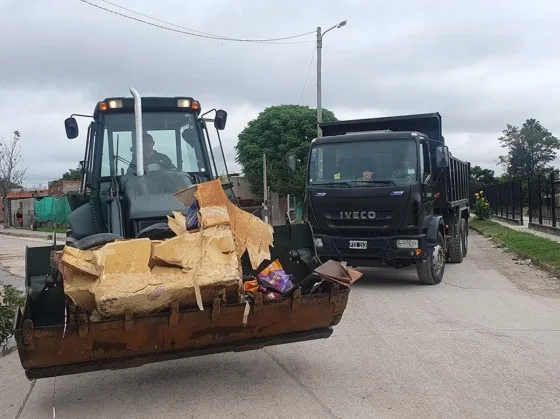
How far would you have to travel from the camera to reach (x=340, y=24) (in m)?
23.9

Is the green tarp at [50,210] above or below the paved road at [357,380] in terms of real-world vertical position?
above

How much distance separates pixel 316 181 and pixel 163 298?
6631 millimetres

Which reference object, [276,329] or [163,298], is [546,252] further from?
[163,298]

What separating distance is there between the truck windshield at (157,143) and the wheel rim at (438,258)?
5.03 meters

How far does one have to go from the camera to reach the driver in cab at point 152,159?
6541mm

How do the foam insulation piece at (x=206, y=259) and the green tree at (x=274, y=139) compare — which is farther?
the green tree at (x=274, y=139)

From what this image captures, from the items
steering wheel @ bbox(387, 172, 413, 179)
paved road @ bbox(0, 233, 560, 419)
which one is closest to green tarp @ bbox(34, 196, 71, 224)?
steering wheel @ bbox(387, 172, 413, 179)

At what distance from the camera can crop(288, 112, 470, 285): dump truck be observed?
9.49 meters

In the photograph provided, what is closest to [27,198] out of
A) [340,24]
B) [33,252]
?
[340,24]

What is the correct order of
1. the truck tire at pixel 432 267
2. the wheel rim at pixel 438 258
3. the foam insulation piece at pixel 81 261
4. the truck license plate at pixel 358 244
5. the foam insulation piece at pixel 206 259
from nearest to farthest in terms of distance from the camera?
the foam insulation piece at pixel 81 261, the foam insulation piece at pixel 206 259, the truck license plate at pixel 358 244, the truck tire at pixel 432 267, the wheel rim at pixel 438 258

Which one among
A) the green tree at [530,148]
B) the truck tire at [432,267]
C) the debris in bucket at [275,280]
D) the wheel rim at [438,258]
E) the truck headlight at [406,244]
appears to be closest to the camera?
the debris in bucket at [275,280]

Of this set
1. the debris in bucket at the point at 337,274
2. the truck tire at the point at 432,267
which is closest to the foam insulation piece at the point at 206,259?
the debris in bucket at the point at 337,274

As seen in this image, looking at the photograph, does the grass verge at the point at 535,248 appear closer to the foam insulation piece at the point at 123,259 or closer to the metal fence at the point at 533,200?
the metal fence at the point at 533,200

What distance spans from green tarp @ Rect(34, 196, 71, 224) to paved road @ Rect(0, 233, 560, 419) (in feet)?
108
